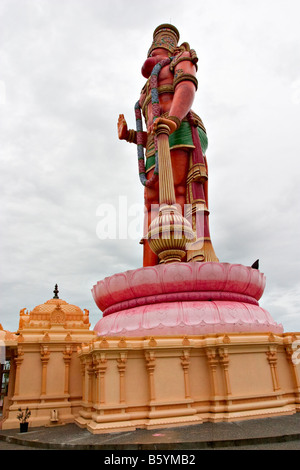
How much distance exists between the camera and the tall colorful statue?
13.5 m

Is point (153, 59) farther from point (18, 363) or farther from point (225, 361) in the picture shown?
point (18, 363)

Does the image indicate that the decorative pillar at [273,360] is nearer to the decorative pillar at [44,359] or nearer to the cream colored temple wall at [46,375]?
the cream colored temple wall at [46,375]

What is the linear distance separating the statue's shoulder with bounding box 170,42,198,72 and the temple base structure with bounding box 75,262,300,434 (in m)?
9.86

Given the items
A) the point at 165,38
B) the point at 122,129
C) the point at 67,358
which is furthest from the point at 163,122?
the point at 67,358

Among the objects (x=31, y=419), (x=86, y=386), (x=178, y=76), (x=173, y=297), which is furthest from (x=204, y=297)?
(x=178, y=76)

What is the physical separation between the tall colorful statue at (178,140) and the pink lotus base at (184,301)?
253 cm

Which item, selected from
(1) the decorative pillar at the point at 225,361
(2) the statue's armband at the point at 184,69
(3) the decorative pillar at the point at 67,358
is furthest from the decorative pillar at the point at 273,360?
(2) the statue's armband at the point at 184,69

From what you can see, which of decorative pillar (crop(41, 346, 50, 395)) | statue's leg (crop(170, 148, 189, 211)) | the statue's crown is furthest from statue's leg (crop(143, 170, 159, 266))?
the statue's crown

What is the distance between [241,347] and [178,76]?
38.1 ft

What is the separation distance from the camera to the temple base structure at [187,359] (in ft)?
24.9

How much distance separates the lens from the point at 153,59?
16.5 meters

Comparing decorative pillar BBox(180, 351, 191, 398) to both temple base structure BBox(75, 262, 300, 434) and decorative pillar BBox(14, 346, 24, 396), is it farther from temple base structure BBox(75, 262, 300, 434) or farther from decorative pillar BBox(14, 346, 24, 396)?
decorative pillar BBox(14, 346, 24, 396)

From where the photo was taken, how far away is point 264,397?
323 inches
